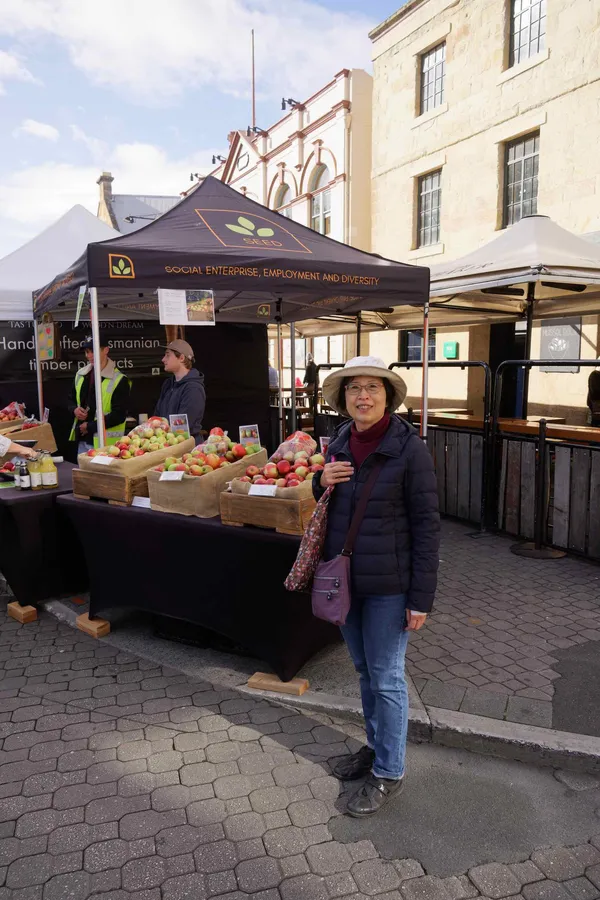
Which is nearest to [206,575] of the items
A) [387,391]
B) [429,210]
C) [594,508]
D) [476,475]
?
[387,391]

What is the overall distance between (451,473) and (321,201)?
1640 cm

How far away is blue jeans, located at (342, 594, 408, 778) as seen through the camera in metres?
2.74

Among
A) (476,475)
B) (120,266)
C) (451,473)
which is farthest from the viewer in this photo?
(451,473)

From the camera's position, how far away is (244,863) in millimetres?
2523

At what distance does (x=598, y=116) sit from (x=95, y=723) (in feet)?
43.1

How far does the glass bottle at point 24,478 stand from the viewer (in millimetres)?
5020

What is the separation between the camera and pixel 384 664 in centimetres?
278

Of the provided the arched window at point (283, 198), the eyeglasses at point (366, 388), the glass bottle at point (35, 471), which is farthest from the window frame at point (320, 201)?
the eyeglasses at point (366, 388)

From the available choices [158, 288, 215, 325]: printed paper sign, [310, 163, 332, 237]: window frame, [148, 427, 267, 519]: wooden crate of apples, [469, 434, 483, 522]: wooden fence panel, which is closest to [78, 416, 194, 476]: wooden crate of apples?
[148, 427, 267, 519]: wooden crate of apples

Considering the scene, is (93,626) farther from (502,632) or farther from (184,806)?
(502,632)

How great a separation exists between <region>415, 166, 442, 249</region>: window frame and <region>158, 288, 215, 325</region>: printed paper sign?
12.5 meters

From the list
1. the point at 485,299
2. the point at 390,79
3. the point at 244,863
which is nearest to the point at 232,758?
the point at 244,863

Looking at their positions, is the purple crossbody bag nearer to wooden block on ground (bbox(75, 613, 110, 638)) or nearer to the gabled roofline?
wooden block on ground (bbox(75, 613, 110, 638))

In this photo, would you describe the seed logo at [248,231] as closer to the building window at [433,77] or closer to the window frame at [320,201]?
the building window at [433,77]
